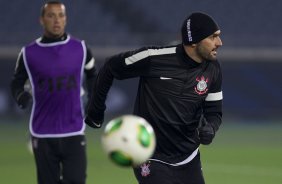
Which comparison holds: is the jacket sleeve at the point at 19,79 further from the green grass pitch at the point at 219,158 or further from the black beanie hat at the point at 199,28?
the green grass pitch at the point at 219,158

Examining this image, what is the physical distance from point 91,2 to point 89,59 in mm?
15544

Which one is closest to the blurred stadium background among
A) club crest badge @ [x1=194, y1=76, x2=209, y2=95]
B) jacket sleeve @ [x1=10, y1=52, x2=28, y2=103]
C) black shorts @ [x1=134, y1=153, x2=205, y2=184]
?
jacket sleeve @ [x1=10, y1=52, x2=28, y2=103]

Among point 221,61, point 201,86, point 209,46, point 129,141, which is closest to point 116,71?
point 201,86

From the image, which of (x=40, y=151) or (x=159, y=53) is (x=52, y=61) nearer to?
(x=40, y=151)

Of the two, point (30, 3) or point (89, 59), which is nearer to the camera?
point (89, 59)

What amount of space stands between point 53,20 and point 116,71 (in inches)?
49.0

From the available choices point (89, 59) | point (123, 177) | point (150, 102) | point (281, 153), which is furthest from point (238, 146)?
point (150, 102)

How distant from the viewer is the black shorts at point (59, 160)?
7.94 meters

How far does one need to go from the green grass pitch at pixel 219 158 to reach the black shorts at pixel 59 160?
368cm

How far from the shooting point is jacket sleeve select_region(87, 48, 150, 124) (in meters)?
7.07

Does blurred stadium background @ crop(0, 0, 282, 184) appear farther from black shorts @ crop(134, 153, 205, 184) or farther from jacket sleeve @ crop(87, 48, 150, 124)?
black shorts @ crop(134, 153, 205, 184)

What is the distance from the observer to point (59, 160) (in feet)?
26.5

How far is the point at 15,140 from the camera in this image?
16344mm

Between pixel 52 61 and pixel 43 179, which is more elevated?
pixel 52 61
